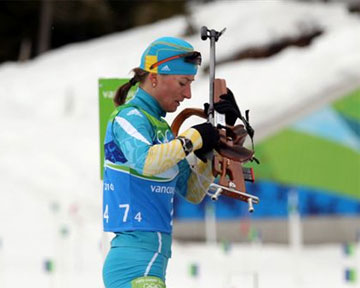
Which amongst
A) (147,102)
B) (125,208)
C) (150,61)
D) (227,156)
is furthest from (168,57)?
(125,208)

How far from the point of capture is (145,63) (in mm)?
4160

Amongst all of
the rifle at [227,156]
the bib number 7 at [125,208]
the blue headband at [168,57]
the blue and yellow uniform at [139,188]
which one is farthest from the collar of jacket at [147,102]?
the bib number 7 at [125,208]

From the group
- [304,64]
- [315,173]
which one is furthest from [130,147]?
[304,64]

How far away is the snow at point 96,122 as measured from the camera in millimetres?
13320

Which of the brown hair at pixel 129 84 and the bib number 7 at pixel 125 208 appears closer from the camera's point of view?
the bib number 7 at pixel 125 208

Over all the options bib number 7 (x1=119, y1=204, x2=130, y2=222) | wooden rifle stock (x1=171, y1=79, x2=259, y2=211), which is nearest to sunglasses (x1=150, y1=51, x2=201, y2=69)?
wooden rifle stock (x1=171, y1=79, x2=259, y2=211)

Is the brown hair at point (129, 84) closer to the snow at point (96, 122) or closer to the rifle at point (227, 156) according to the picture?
the rifle at point (227, 156)

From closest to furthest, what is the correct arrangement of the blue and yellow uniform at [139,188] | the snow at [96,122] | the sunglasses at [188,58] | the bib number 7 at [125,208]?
the blue and yellow uniform at [139,188] < the bib number 7 at [125,208] < the sunglasses at [188,58] < the snow at [96,122]

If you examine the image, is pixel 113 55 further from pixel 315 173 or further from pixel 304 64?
pixel 315 173

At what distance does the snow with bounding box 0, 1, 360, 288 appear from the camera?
43.7 feet

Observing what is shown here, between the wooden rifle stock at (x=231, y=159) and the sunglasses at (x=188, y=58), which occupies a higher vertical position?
the sunglasses at (x=188, y=58)

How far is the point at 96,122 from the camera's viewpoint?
66.4 feet

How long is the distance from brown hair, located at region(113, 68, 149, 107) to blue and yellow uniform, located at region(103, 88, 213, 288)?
0.07m

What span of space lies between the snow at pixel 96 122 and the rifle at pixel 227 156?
7.52 ft
